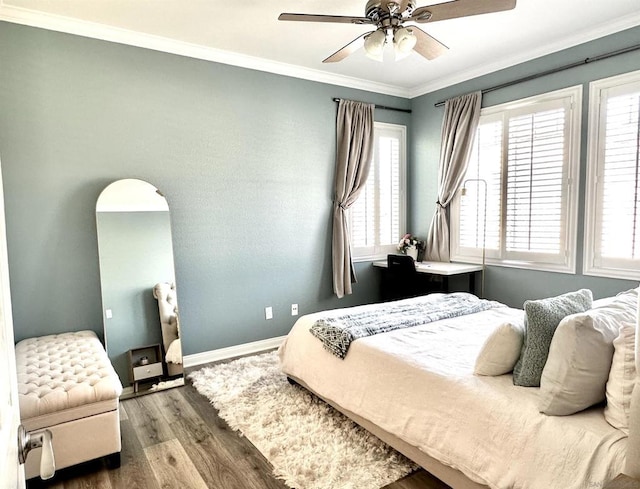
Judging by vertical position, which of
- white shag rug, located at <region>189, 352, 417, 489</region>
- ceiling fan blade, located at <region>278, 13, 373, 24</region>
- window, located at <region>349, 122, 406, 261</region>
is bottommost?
white shag rug, located at <region>189, 352, 417, 489</region>

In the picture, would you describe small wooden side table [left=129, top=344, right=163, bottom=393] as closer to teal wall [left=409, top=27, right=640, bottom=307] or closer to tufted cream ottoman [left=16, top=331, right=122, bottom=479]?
tufted cream ottoman [left=16, top=331, right=122, bottom=479]

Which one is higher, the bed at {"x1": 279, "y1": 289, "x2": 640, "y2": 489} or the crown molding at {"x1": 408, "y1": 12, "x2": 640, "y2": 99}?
the crown molding at {"x1": 408, "y1": 12, "x2": 640, "y2": 99}

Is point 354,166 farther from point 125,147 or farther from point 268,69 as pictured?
point 125,147

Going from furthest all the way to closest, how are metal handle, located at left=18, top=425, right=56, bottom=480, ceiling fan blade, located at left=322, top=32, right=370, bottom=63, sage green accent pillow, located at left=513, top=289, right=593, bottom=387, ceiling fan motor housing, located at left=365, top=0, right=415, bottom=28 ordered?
ceiling fan blade, located at left=322, top=32, right=370, bottom=63 → ceiling fan motor housing, located at left=365, top=0, right=415, bottom=28 → sage green accent pillow, located at left=513, top=289, right=593, bottom=387 → metal handle, located at left=18, top=425, right=56, bottom=480

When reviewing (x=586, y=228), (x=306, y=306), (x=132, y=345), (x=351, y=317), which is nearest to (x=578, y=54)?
(x=586, y=228)

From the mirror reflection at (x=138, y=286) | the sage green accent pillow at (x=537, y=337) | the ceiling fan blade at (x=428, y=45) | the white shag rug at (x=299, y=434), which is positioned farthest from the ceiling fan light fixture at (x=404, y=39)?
the white shag rug at (x=299, y=434)

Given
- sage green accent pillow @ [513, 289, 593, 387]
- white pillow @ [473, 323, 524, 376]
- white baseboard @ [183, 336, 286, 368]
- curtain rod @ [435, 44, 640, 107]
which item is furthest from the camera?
white baseboard @ [183, 336, 286, 368]

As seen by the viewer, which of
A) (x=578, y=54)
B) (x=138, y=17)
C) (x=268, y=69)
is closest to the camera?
(x=138, y=17)

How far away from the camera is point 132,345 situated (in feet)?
11.1

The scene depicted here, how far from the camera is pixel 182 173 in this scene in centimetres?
371

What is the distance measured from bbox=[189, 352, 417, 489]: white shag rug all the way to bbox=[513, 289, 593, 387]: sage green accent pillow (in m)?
0.86

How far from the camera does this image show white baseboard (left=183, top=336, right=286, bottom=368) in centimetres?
386

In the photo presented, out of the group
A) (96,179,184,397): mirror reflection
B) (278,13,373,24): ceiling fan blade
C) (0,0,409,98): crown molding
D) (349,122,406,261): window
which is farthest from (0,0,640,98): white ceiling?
(96,179,184,397): mirror reflection

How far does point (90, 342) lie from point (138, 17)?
8.10ft
